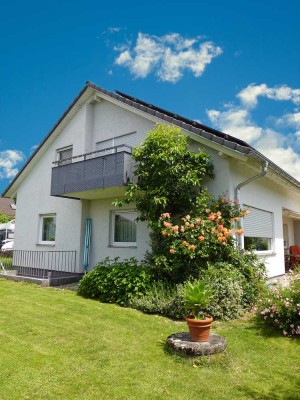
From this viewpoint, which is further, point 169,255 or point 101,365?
point 169,255

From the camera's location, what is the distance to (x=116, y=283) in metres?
8.97

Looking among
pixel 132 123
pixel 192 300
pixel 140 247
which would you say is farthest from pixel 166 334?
pixel 132 123

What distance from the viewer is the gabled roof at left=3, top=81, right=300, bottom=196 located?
9.21m

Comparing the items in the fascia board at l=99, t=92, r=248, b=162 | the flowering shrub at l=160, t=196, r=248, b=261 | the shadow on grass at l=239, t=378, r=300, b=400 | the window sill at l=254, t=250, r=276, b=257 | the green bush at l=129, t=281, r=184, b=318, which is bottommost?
the shadow on grass at l=239, t=378, r=300, b=400

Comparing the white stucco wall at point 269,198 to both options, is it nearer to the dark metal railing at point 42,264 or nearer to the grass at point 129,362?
the grass at point 129,362

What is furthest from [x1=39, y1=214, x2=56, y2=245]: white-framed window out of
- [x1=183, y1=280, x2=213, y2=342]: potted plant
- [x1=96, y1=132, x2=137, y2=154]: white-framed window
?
[x1=183, y1=280, x2=213, y2=342]: potted plant

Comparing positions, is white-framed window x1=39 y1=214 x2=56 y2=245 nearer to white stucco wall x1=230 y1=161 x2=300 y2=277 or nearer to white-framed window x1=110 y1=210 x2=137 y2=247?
white-framed window x1=110 y1=210 x2=137 y2=247

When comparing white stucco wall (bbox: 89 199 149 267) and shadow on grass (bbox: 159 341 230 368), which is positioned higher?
white stucco wall (bbox: 89 199 149 267)

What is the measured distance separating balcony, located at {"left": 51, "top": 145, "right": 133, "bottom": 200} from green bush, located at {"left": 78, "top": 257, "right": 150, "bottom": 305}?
2.90 meters

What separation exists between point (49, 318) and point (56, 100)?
13287 millimetres

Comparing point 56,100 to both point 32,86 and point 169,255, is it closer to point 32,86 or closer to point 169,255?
point 32,86

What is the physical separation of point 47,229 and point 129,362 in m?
11.8

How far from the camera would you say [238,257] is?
8797 millimetres

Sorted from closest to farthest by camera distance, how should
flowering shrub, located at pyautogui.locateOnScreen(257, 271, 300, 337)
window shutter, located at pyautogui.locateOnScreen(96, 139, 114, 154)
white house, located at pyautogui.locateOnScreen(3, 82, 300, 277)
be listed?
flowering shrub, located at pyautogui.locateOnScreen(257, 271, 300, 337) → white house, located at pyautogui.locateOnScreen(3, 82, 300, 277) → window shutter, located at pyautogui.locateOnScreen(96, 139, 114, 154)
